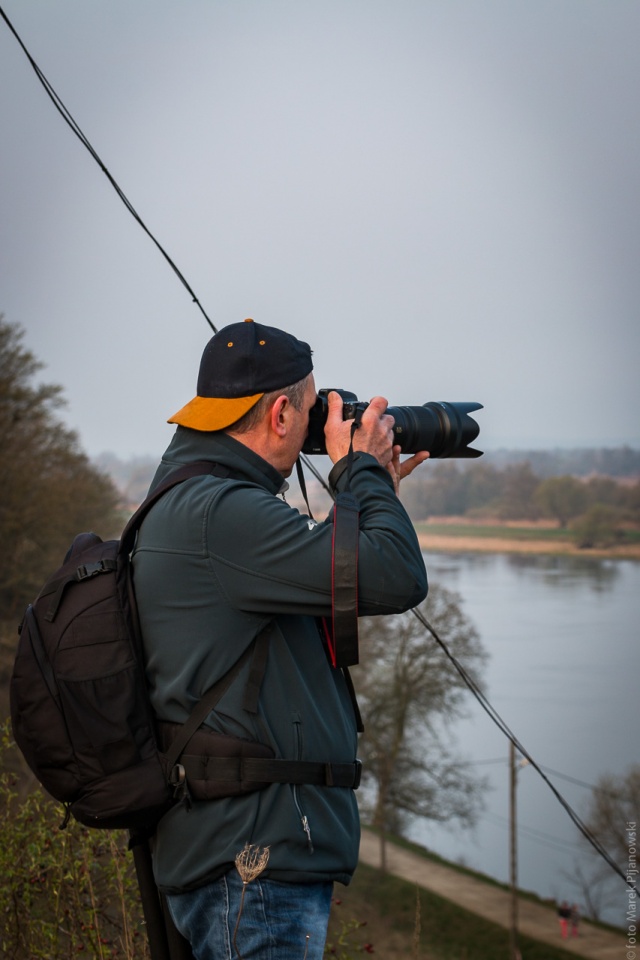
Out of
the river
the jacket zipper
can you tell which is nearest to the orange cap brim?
the jacket zipper

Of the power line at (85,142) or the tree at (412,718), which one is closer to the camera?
the power line at (85,142)

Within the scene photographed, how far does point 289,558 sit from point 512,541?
163ft

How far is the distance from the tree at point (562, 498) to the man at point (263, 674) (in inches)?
1926

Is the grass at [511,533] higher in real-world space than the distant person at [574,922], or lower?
higher

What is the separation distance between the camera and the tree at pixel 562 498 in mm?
49219

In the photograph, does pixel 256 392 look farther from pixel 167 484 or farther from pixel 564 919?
pixel 564 919

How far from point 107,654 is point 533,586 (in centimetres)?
5100

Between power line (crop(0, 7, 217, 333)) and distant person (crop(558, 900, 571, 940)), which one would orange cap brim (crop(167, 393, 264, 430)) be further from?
distant person (crop(558, 900, 571, 940))

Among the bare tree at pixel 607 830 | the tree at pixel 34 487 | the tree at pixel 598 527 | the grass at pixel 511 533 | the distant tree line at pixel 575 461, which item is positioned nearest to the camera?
the tree at pixel 34 487

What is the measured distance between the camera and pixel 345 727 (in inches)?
59.4

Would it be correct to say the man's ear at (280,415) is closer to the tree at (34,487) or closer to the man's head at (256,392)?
the man's head at (256,392)

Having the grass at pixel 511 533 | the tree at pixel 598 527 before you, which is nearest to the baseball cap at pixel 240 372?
the grass at pixel 511 533

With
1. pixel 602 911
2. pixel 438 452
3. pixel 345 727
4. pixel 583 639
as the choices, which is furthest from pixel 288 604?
pixel 583 639

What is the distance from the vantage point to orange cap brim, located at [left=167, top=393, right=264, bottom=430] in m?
1.54
